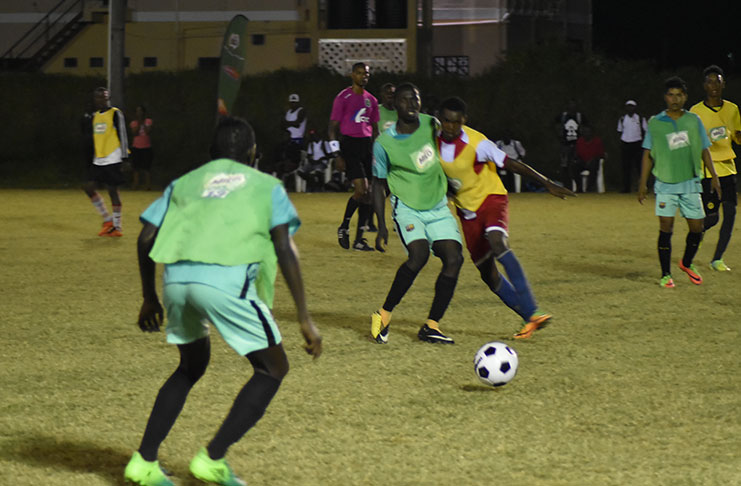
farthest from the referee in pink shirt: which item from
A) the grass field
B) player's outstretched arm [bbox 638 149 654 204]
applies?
player's outstretched arm [bbox 638 149 654 204]

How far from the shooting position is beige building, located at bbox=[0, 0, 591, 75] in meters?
37.7

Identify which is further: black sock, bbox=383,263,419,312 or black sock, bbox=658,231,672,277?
black sock, bbox=658,231,672,277

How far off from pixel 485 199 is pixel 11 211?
13.1 metres

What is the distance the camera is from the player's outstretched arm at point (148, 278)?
437 cm

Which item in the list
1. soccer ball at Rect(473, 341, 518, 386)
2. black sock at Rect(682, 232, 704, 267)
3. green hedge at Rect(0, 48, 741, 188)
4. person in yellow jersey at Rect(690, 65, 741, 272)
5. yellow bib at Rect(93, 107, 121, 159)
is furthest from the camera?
green hedge at Rect(0, 48, 741, 188)

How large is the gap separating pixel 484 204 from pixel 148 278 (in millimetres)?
3874

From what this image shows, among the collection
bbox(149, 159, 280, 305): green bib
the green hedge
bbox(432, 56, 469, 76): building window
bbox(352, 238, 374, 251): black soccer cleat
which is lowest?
Result: bbox(352, 238, 374, 251): black soccer cleat

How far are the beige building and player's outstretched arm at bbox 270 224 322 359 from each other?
33569 mm

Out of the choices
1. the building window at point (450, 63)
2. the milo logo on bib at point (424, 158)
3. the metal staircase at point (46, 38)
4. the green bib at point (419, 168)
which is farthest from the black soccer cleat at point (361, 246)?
the metal staircase at point (46, 38)

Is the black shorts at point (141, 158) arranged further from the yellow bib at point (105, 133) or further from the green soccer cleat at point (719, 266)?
the green soccer cleat at point (719, 266)

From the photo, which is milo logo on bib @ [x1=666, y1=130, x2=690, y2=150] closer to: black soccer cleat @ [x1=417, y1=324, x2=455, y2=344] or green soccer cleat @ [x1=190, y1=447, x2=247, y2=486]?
black soccer cleat @ [x1=417, y1=324, x2=455, y2=344]

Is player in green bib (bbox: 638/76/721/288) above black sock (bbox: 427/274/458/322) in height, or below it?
above

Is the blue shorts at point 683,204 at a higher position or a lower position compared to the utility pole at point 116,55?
lower

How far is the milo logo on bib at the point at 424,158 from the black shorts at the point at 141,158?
18101mm
